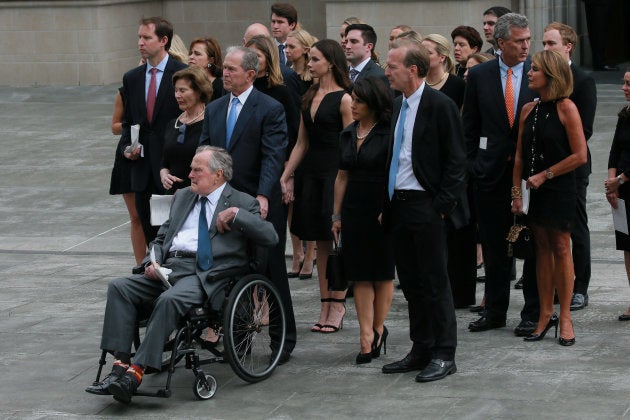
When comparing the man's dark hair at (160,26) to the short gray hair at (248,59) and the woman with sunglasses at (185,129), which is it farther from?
the short gray hair at (248,59)

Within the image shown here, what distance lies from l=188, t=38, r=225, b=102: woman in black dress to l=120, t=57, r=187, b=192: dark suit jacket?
0.97ft

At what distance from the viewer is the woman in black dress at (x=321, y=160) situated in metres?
9.16

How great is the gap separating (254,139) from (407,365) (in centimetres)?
168

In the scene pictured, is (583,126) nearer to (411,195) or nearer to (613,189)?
(613,189)

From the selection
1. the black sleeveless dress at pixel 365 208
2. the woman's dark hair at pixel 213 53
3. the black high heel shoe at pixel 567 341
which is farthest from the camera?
the woman's dark hair at pixel 213 53

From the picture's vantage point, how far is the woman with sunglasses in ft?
29.8

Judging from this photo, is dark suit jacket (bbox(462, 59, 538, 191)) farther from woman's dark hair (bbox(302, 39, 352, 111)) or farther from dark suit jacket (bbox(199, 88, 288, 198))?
dark suit jacket (bbox(199, 88, 288, 198))

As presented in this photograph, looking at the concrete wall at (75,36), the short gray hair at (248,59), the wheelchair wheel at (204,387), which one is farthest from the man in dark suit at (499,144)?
the concrete wall at (75,36)

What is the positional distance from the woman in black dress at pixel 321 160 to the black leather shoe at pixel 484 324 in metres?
0.86

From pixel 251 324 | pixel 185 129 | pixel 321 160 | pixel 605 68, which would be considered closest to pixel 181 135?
pixel 185 129

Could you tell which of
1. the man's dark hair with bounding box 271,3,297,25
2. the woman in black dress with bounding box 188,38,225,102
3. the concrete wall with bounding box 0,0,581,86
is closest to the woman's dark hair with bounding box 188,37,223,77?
the woman in black dress with bounding box 188,38,225,102

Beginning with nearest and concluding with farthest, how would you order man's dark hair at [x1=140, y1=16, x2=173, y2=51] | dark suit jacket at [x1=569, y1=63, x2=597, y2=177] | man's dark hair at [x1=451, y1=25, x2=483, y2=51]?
dark suit jacket at [x1=569, y1=63, x2=597, y2=177]
man's dark hair at [x1=140, y1=16, x2=173, y2=51]
man's dark hair at [x1=451, y1=25, x2=483, y2=51]

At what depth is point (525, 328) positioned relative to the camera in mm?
8922

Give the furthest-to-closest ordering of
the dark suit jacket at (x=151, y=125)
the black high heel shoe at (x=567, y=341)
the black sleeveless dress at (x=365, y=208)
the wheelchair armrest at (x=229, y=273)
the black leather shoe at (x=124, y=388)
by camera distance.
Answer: the dark suit jacket at (x=151, y=125)
the black high heel shoe at (x=567, y=341)
the black sleeveless dress at (x=365, y=208)
the wheelchair armrest at (x=229, y=273)
the black leather shoe at (x=124, y=388)
